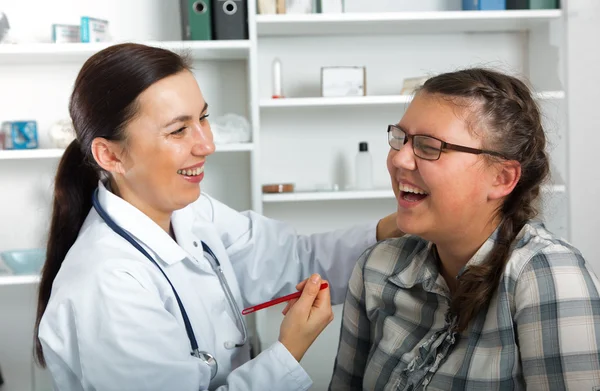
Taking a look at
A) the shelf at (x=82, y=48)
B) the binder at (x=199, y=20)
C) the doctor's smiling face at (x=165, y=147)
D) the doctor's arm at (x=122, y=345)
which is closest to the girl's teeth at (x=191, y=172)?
the doctor's smiling face at (x=165, y=147)

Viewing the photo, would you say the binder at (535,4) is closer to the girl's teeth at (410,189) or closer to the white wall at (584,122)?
the white wall at (584,122)

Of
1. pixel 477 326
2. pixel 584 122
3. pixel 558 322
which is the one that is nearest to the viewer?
pixel 558 322

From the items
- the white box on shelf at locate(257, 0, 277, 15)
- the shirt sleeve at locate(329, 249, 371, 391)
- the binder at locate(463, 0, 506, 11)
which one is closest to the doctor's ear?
the shirt sleeve at locate(329, 249, 371, 391)

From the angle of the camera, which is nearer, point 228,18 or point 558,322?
point 558,322

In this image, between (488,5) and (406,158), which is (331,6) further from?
(406,158)

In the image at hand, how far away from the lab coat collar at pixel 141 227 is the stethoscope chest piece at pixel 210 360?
0.21 m

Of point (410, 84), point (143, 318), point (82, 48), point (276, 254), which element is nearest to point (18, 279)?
point (82, 48)

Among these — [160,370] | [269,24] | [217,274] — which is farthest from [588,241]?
[160,370]

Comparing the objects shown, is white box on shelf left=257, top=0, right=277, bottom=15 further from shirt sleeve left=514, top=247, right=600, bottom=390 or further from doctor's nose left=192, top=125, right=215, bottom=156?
shirt sleeve left=514, top=247, right=600, bottom=390

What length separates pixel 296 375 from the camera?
139 centimetres

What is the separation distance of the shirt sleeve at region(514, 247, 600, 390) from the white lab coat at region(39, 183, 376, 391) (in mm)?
484

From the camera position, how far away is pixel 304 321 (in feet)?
4.65

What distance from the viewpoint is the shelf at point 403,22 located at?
2.46 metres

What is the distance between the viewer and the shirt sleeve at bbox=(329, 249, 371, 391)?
1.48 meters
